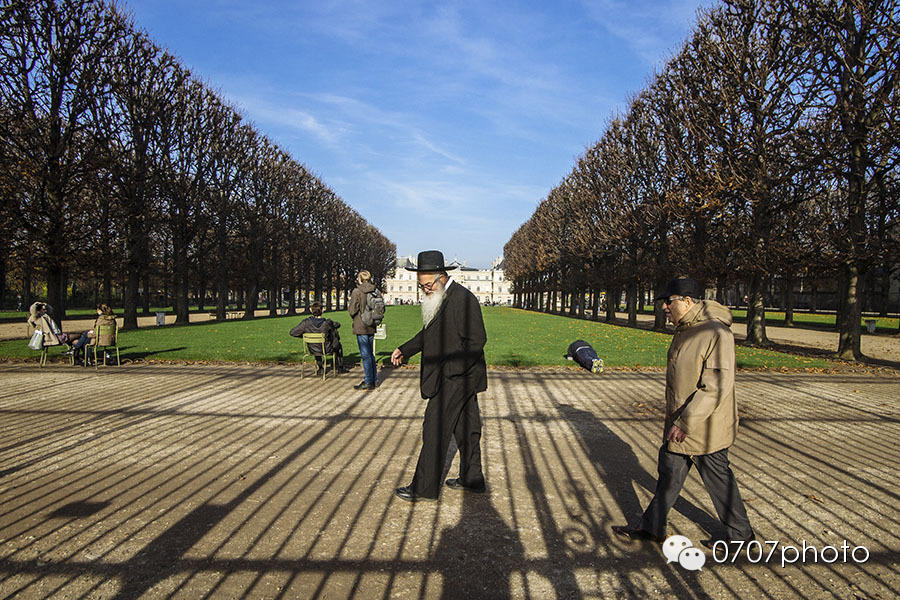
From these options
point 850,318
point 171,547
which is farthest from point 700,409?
point 850,318

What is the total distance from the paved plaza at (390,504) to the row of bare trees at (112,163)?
12851mm

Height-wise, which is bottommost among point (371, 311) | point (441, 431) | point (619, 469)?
point (619, 469)

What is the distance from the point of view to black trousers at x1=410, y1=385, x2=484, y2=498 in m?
4.49

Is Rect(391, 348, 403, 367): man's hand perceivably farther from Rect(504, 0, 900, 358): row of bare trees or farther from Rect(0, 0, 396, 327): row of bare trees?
Rect(0, 0, 396, 327): row of bare trees

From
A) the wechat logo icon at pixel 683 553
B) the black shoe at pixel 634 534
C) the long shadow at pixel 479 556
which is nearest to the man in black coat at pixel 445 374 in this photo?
the long shadow at pixel 479 556

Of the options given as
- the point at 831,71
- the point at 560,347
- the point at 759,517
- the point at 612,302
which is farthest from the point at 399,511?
the point at 612,302

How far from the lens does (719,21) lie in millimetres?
19281

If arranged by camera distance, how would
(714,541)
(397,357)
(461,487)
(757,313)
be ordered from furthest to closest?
1. (757,313)
2. (461,487)
3. (397,357)
4. (714,541)

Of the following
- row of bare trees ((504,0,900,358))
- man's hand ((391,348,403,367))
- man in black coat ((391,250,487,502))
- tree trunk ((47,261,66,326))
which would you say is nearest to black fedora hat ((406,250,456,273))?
man in black coat ((391,250,487,502))

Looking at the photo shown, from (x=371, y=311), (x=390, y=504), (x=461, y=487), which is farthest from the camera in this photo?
(x=371, y=311)

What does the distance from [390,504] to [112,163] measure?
809 inches

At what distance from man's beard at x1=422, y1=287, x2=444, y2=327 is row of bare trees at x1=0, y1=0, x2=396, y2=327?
1858 cm

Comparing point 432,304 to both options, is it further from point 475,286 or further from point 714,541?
point 475,286

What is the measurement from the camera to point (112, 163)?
766 inches
